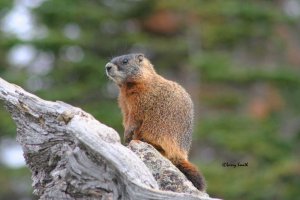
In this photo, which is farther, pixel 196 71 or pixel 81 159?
pixel 196 71

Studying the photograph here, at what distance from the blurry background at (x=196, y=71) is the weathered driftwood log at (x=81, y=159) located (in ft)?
39.0

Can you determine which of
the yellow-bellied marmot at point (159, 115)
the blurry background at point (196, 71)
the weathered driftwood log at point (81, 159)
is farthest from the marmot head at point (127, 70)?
the blurry background at point (196, 71)

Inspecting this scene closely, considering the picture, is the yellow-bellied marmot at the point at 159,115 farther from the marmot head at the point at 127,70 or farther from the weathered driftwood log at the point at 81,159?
the weathered driftwood log at the point at 81,159

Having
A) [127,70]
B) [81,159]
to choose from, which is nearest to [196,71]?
[127,70]

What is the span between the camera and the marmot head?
11852mm

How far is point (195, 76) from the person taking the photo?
25375 millimetres

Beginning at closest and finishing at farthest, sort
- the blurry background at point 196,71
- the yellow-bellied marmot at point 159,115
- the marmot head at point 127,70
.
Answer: the yellow-bellied marmot at point 159,115, the marmot head at point 127,70, the blurry background at point 196,71

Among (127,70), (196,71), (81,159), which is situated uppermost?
(196,71)

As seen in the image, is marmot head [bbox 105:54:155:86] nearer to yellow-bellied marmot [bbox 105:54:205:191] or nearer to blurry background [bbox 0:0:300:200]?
yellow-bellied marmot [bbox 105:54:205:191]

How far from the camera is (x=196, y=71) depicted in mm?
25031

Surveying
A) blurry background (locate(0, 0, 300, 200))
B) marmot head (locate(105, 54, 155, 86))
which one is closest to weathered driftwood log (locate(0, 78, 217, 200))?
marmot head (locate(105, 54, 155, 86))

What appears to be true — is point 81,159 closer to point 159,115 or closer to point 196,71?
point 159,115

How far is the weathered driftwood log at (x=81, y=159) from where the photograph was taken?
924 cm

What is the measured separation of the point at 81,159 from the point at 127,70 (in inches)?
103
